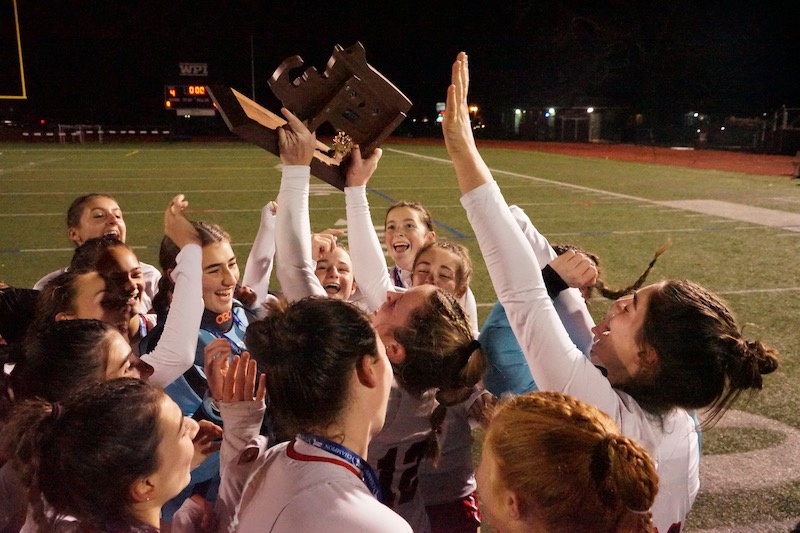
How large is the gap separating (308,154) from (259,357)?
1031 millimetres

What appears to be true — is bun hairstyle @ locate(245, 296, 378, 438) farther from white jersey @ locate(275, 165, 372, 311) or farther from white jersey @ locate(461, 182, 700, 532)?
white jersey @ locate(275, 165, 372, 311)

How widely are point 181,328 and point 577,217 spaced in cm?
1007

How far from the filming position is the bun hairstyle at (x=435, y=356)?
2172 mm

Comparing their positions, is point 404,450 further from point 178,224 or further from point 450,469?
point 178,224

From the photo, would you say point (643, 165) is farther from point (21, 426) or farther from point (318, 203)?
point (21, 426)

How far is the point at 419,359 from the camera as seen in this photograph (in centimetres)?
217

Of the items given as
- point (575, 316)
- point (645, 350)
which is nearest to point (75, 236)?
point (575, 316)

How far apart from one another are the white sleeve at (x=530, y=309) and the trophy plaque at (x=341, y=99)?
2.70 feet

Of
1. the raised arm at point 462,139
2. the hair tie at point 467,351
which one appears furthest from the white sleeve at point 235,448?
the raised arm at point 462,139

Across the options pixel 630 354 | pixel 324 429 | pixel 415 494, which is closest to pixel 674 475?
pixel 630 354

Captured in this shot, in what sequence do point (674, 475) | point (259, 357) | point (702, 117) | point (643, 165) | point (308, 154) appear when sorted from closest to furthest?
point (259, 357)
point (674, 475)
point (308, 154)
point (643, 165)
point (702, 117)

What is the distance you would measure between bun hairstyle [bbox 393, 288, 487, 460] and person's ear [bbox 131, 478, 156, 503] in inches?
31.9

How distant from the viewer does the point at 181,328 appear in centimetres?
273

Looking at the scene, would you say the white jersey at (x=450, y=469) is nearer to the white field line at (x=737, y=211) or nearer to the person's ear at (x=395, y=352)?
the person's ear at (x=395, y=352)
